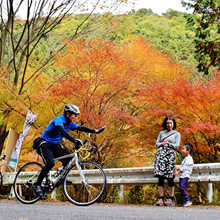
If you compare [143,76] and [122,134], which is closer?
[122,134]

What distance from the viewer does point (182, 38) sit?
96.1ft

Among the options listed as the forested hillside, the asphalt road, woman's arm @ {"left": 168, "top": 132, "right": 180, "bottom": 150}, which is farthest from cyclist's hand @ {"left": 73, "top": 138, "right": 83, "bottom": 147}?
the forested hillside

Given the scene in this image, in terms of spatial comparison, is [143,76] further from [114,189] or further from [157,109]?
[114,189]

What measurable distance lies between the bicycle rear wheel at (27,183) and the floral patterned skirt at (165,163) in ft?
6.94

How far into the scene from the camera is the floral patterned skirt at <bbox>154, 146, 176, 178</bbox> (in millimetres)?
5801

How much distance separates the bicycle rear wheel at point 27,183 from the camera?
5.22 meters

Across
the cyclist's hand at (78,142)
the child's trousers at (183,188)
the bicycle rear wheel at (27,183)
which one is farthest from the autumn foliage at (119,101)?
the cyclist's hand at (78,142)

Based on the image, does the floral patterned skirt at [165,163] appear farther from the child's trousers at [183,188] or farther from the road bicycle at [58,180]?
the road bicycle at [58,180]

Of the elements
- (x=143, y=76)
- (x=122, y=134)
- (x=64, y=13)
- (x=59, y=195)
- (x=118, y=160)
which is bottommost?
(x=59, y=195)

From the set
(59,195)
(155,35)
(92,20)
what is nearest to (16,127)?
(59,195)

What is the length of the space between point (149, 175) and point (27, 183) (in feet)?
8.18

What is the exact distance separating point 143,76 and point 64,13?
3742mm

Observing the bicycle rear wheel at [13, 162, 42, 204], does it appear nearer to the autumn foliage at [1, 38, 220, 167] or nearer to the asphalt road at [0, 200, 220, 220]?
the asphalt road at [0, 200, 220, 220]

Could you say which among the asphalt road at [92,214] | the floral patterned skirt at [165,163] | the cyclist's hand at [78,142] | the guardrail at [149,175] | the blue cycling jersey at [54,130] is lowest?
the asphalt road at [92,214]
